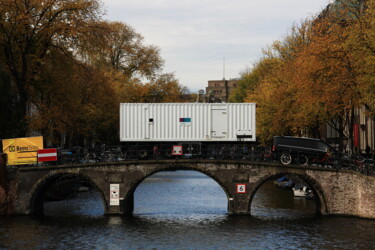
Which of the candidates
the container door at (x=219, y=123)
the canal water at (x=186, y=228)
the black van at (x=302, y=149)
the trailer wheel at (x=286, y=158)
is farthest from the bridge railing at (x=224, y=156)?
the canal water at (x=186, y=228)

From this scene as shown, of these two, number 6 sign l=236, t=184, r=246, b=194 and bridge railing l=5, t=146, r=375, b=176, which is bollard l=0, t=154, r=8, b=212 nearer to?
bridge railing l=5, t=146, r=375, b=176

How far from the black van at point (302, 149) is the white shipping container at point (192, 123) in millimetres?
2913

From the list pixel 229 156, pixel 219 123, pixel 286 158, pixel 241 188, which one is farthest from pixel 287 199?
pixel 241 188

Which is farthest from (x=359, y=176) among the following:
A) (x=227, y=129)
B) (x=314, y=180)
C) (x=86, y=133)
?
(x=86, y=133)

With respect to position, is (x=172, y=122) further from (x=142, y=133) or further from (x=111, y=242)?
(x=111, y=242)

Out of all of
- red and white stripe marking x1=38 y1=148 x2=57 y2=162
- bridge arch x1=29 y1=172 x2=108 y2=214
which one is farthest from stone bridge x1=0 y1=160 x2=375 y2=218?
red and white stripe marking x1=38 y1=148 x2=57 y2=162

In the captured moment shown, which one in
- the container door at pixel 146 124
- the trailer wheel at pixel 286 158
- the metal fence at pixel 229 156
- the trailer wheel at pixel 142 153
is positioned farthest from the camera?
the container door at pixel 146 124

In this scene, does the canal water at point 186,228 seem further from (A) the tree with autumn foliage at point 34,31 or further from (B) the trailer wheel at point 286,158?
(A) the tree with autumn foliage at point 34,31

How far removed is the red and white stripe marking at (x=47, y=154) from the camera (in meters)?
44.6

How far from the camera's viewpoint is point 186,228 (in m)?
38.7

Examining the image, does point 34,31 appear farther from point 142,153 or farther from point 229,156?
point 229,156

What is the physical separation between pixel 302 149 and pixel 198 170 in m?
7.06

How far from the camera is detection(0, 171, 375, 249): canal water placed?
1323 inches

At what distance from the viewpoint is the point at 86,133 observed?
7525cm
